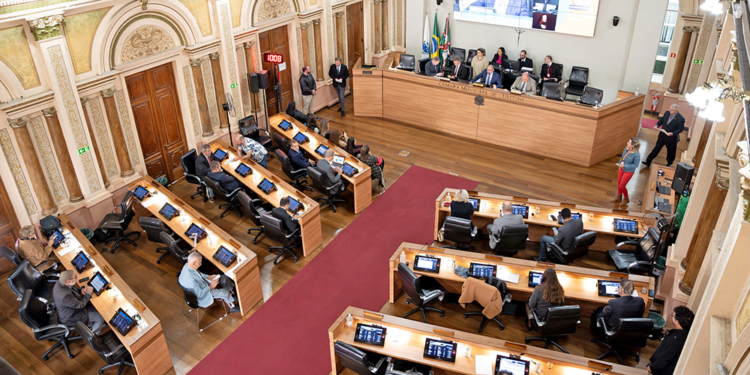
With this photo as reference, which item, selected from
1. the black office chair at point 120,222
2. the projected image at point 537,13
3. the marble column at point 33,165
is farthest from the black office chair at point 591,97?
the marble column at point 33,165

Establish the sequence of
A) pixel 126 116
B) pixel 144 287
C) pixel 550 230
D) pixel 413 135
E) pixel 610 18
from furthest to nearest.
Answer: pixel 413 135
pixel 610 18
pixel 126 116
pixel 550 230
pixel 144 287

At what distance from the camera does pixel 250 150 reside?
1005cm

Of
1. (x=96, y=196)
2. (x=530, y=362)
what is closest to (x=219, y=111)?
(x=96, y=196)

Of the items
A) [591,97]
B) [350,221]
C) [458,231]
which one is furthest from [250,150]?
[591,97]

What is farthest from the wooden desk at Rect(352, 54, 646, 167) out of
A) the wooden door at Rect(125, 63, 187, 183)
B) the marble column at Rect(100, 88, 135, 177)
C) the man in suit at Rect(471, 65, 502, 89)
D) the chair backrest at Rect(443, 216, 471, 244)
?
the marble column at Rect(100, 88, 135, 177)

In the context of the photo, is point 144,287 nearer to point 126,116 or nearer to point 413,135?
point 126,116

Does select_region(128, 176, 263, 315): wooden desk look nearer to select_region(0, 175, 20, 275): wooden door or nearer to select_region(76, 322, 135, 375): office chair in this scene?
select_region(76, 322, 135, 375): office chair

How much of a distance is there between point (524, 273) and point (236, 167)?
18.0ft

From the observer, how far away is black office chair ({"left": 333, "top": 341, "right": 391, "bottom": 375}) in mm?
5711

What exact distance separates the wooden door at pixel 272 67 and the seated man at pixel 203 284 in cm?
604

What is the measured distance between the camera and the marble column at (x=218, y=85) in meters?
10.4

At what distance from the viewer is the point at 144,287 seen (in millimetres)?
7973

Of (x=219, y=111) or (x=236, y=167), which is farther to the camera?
(x=219, y=111)

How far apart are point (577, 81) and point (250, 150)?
7869 millimetres
